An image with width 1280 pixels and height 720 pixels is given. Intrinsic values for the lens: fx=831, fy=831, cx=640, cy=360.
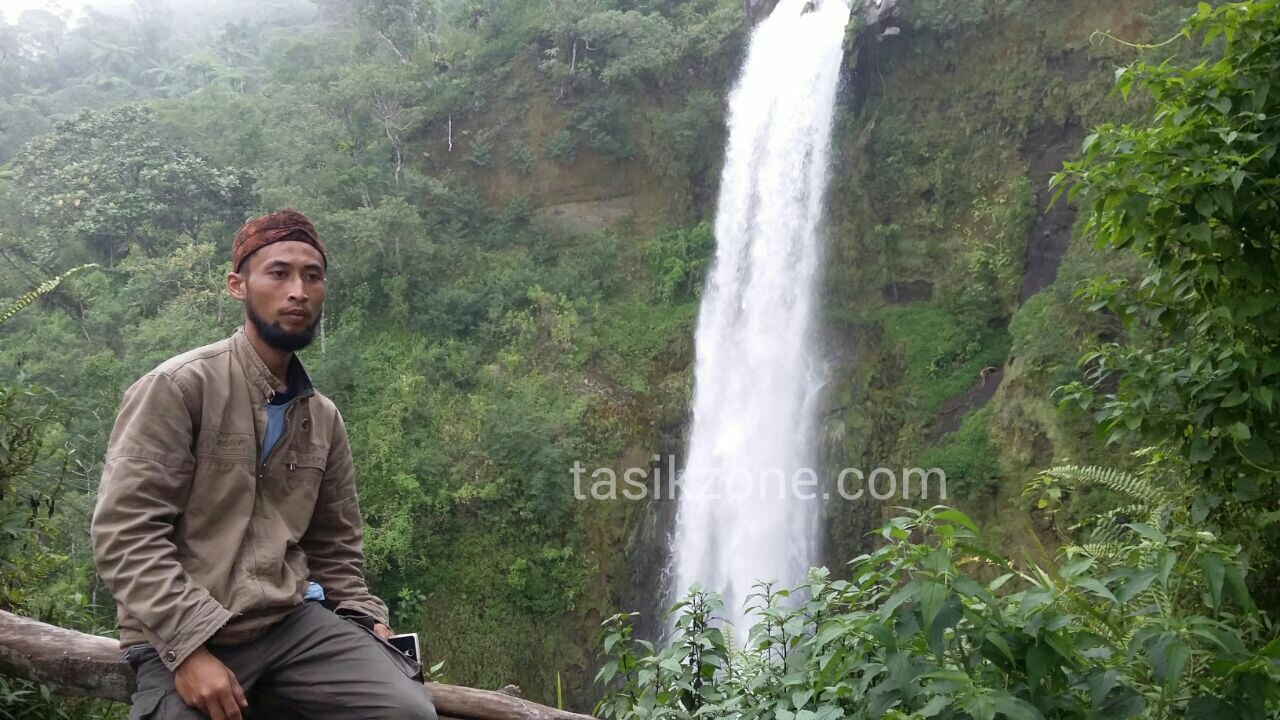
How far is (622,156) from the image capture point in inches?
748

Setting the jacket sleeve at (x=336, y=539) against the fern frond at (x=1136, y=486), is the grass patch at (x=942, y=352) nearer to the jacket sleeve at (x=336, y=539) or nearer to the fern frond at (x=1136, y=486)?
the fern frond at (x=1136, y=486)

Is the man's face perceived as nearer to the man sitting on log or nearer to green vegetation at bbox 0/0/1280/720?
the man sitting on log

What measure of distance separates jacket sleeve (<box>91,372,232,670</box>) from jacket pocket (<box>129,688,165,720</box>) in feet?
0.31

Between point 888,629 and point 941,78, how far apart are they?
15022mm

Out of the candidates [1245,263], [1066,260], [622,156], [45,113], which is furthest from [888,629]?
[45,113]

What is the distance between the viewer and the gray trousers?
1.95m

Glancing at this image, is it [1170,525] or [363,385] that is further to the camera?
[363,385]

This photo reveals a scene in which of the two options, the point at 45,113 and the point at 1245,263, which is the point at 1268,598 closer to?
the point at 1245,263

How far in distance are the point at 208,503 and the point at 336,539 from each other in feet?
1.48

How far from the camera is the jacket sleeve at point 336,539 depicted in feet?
7.48

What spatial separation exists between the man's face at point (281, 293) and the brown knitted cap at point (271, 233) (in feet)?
0.05

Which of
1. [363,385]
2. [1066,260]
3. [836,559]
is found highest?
[1066,260]
